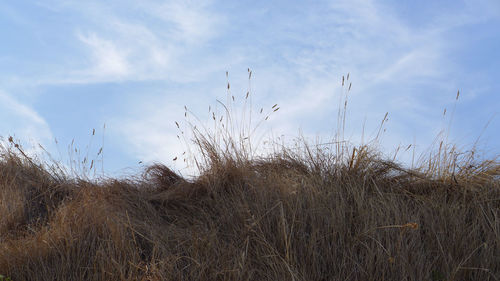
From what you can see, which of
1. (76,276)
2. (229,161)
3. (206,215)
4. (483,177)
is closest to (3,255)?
(76,276)

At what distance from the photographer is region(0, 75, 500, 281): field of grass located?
3.56 metres

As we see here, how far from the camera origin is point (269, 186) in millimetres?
4562

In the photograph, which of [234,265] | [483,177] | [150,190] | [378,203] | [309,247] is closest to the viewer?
[234,265]

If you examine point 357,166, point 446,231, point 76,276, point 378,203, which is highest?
point 357,166

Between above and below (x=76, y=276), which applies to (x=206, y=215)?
above

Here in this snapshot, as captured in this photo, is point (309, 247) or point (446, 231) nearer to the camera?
point (309, 247)

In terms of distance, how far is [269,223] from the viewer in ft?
12.8

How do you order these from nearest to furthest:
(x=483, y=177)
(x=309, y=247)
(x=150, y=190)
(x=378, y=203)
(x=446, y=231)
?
(x=309, y=247) < (x=446, y=231) < (x=378, y=203) < (x=483, y=177) < (x=150, y=190)

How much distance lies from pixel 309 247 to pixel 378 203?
1081mm

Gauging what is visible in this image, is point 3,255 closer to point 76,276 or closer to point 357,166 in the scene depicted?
point 76,276

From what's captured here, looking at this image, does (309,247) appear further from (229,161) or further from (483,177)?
(483,177)

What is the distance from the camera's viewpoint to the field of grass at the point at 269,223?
11.7ft

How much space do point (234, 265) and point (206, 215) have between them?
4.16 feet

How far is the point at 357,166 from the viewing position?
4918mm
